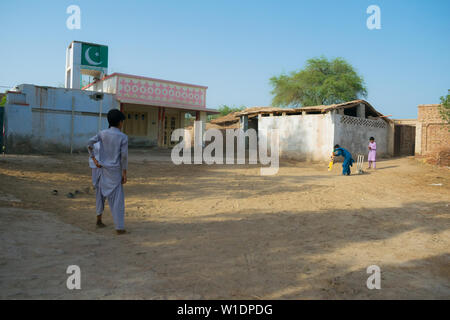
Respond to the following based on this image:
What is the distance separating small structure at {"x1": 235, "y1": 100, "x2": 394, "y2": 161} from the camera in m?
15.1

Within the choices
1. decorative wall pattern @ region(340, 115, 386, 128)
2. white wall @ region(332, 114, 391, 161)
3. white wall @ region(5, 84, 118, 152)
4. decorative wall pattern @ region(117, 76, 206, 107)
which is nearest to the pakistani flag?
decorative wall pattern @ region(117, 76, 206, 107)

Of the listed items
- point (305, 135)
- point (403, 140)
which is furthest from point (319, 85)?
point (305, 135)

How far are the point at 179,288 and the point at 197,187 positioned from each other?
584 centimetres

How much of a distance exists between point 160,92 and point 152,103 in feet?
2.79

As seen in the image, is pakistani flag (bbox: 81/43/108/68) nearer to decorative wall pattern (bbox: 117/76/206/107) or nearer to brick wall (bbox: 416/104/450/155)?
decorative wall pattern (bbox: 117/76/206/107)

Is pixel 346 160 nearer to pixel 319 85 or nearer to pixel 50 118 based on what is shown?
pixel 50 118

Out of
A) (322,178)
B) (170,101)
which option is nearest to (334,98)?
(170,101)

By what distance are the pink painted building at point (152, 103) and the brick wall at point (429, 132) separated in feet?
36.7

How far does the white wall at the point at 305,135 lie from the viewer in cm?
1507

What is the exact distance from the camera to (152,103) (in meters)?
17.1

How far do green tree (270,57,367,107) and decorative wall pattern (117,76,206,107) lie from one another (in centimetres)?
1273

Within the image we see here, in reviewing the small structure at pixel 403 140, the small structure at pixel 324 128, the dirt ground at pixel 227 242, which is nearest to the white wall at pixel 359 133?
the small structure at pixel 324 128

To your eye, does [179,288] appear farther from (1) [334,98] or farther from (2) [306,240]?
(1) [334,98]

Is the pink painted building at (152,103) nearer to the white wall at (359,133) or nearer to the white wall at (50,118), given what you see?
the white wall at (50,118)
